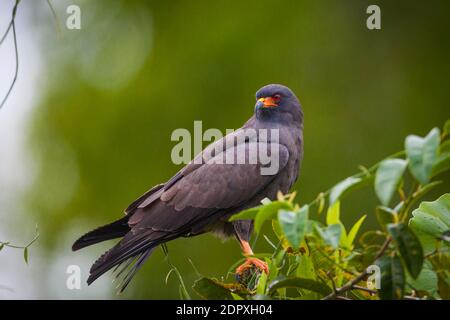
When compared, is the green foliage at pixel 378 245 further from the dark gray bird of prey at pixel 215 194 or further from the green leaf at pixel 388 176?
the dark gray bird of prey at pixel 215 194

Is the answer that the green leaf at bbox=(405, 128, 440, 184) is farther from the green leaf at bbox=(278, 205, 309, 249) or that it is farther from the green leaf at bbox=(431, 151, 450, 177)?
the green leaf at bbox=(278, 205, 309, 249)

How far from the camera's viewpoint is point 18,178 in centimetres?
852

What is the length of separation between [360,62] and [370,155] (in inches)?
61.5

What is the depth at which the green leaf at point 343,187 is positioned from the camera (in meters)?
2.25

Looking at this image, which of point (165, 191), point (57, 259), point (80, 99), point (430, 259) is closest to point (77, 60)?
point (80, 99)

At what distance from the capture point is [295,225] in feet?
7.52

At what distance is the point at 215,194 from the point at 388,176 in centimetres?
298

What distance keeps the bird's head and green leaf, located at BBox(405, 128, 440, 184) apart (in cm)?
341

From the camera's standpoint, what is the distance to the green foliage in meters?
2.15

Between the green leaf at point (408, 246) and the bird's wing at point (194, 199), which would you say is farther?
the bird's wing at point (194, 199)

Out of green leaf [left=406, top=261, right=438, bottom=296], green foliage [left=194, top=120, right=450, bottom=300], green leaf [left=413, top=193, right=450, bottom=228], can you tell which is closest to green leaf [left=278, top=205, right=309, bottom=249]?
green foliage [left=194, top=120, right=450, bottom=300]

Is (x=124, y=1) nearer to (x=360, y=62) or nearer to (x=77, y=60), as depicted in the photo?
(x=77, y=60)

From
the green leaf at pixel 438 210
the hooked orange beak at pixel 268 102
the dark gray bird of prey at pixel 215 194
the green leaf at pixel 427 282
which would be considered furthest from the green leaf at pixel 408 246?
the hooked orange beak at pixel 268 102
